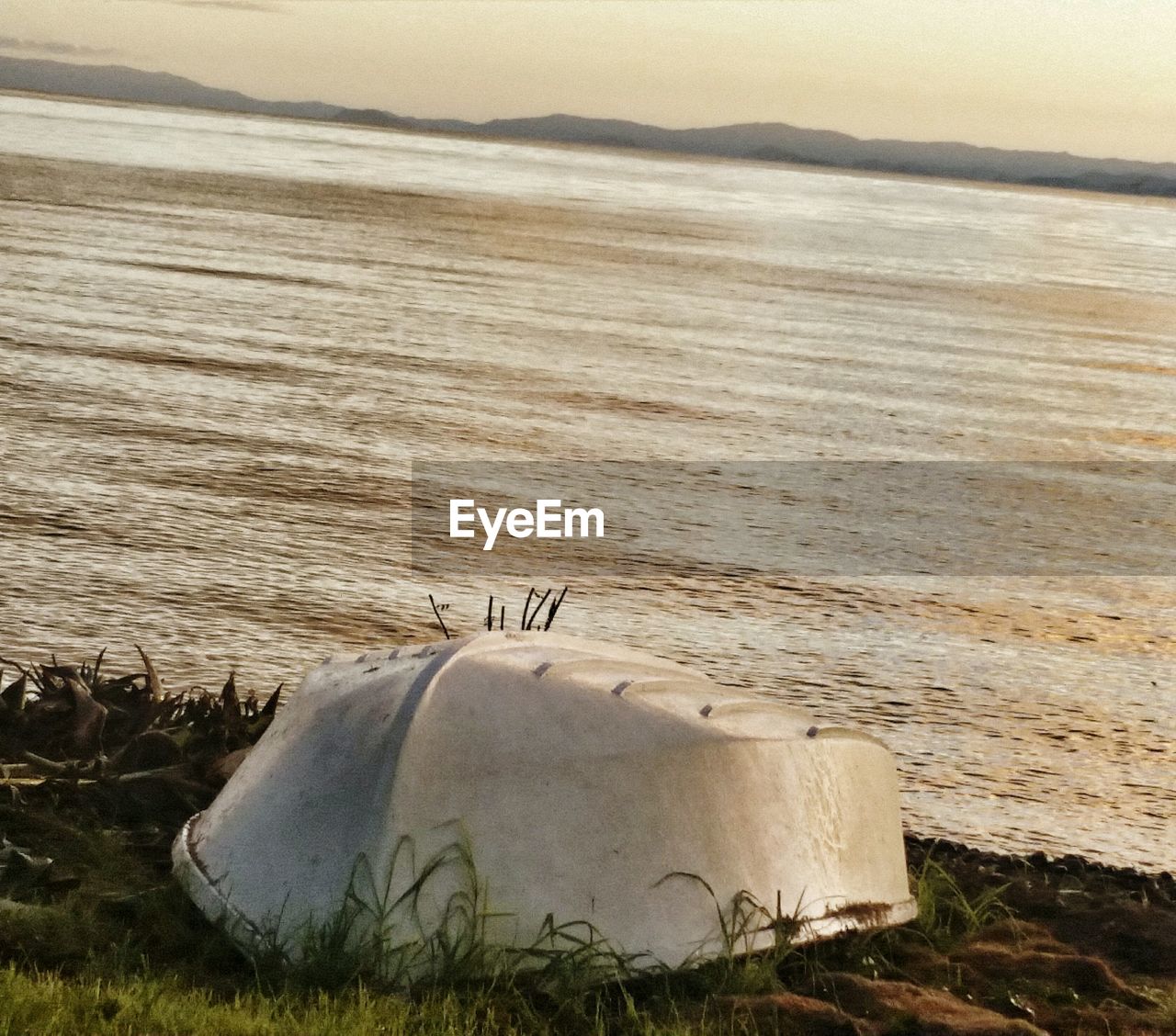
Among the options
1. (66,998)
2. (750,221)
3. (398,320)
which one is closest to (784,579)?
(66,998)

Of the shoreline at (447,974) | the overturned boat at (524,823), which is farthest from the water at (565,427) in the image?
the overturned boat at (524,823)

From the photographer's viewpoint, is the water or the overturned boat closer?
the overturned boat

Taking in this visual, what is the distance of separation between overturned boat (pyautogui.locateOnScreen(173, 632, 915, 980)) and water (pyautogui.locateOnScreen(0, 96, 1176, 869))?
1.92 meters

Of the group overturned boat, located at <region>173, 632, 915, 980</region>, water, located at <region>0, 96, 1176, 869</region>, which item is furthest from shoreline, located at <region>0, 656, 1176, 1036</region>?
water, located at <region>0, 96, 1176, 869</region>

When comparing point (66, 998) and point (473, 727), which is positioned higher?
point (473, 727)

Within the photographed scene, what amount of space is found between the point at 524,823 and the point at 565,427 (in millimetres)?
8648

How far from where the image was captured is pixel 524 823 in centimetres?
385

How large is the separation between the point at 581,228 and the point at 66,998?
3136 centimetres

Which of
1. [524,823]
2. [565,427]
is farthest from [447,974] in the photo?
[565,427]

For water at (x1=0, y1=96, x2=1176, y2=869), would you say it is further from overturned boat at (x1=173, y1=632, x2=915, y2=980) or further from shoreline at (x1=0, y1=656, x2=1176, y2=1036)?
overturned boat at (x1=173, y1=632, x2=915, y2=980)

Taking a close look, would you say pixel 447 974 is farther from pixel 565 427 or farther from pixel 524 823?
pixel 565 427

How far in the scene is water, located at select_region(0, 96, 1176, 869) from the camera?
6.98 metres

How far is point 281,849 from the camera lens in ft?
13.1

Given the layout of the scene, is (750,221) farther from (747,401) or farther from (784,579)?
(784,579)
